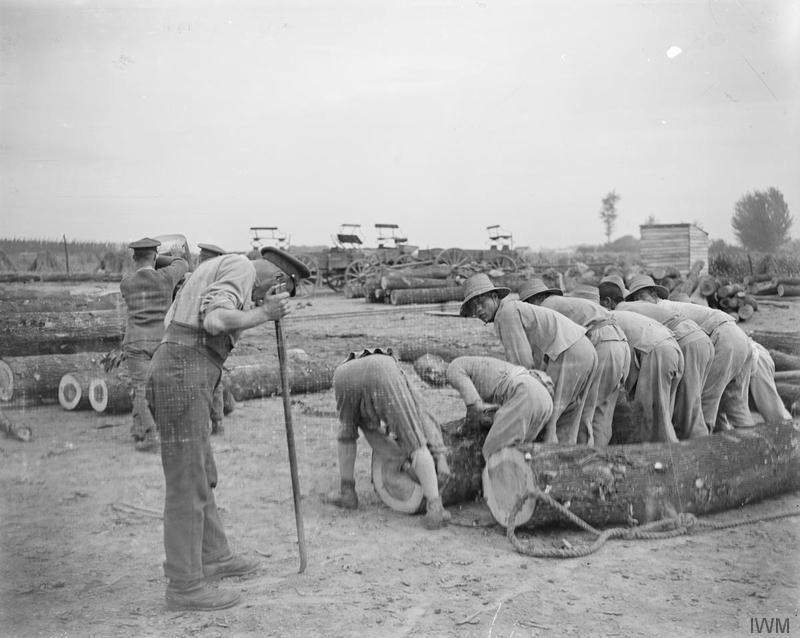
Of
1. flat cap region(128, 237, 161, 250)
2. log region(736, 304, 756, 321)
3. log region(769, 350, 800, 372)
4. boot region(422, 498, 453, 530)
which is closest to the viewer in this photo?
boot region(422, 498, 453, 530)

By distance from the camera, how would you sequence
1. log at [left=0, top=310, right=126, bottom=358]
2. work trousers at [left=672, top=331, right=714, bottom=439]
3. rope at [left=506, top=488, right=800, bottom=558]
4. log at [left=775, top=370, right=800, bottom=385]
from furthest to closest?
log at [left=775, top=370, right=800, bottom=385], log at [left=0, top=310, right=126, bottom=358], work trousers at [left=672, top=331, right=714, bottom=439], rope at [left=506, top=488, right=800, bottom=558]

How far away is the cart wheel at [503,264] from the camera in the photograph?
768cm

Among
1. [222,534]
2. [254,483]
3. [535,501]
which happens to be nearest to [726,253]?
[535,501]

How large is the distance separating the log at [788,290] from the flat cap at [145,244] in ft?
31.2

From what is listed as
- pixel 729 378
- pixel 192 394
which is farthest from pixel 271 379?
pixel 729 378

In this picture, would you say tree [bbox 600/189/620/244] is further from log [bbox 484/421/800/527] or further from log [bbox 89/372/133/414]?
log [bbox 89/372/133/414]

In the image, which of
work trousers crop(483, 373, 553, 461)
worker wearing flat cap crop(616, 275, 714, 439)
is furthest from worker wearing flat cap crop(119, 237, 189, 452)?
worker wearing flat cap crop(616, 275, 714, 439)

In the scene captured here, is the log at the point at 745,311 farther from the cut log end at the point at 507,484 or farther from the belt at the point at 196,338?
the belt at the point at 196,338

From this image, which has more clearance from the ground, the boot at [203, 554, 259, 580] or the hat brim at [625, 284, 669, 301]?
the hat brim at [625, 284, 669, 301]

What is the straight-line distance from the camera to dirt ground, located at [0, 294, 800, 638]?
10.8 ft

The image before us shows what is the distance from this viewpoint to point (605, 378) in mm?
5008

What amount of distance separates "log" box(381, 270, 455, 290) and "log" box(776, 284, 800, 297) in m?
4.98

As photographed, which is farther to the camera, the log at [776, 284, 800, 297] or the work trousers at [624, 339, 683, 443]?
the log at [776, 284, 800, 297]

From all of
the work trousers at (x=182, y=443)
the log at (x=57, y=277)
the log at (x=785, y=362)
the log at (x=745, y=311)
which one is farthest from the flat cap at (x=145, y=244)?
the log at (x=745, y=311)
